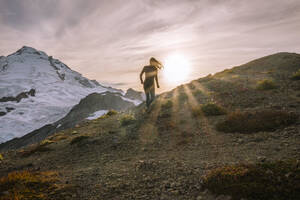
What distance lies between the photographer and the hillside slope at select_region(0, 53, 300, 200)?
13.1ft

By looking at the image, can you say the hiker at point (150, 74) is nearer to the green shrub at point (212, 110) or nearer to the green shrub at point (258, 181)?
the green shrub at point (212, 110)

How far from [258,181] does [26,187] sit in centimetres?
645

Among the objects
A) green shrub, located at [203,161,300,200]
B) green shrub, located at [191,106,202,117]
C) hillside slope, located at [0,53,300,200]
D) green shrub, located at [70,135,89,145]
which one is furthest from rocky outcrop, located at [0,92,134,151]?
green shrub, located at [203,161,300,200]

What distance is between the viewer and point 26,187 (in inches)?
204

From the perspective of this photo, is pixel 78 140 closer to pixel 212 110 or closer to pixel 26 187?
pixel 26 187

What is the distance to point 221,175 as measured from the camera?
430cm

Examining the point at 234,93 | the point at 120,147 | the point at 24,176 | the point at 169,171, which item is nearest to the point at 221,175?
the point at 169,171

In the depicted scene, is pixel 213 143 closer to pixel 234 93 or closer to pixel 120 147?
pixel 120 147

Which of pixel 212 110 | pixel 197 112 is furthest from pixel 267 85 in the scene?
pixel 197 112

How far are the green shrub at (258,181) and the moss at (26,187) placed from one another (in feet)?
15.1

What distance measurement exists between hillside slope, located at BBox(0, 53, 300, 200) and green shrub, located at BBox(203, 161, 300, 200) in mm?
15

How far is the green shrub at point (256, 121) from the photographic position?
735 centimetres

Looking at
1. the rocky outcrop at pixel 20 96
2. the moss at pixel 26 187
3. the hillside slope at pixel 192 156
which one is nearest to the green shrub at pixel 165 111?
the hillside slope at pixel 192 156

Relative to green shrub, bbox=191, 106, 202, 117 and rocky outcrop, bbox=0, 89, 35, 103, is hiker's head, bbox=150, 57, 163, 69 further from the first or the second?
rocky outcrop, bbox=0, 89, 35, 103
